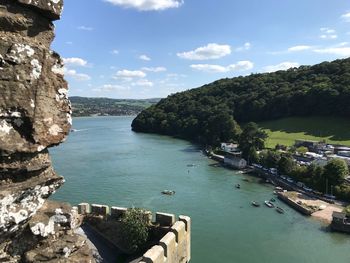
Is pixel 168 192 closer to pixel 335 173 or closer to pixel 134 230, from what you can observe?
pixel 335 173

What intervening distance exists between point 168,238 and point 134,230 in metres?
2.62

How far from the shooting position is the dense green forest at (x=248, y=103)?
85.8 meters

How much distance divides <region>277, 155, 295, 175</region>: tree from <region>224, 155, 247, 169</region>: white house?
325 inches

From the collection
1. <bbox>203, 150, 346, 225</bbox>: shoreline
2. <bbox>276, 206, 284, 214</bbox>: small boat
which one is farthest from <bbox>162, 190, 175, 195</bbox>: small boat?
<bbox>203, 150, 346, 225</bbox>: shoreline

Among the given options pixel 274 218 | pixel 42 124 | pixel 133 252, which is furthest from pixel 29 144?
pixel 274 218

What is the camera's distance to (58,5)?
418 centimetres

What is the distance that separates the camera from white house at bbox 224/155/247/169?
63469mm

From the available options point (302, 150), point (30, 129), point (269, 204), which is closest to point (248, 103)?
point (302, 150)

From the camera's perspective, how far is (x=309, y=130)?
80250mm

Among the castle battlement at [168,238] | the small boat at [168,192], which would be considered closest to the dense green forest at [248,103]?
the small boat at [168,192]

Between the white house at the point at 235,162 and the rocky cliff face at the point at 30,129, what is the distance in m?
60.2

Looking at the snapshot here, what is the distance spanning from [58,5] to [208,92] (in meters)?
126

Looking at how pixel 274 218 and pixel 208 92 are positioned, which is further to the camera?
pixel 208 92

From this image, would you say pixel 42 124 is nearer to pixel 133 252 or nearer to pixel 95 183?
pixel 133 252
